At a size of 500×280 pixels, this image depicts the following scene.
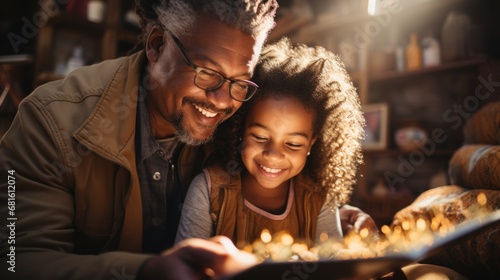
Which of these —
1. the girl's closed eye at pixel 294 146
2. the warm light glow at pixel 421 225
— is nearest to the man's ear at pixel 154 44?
the girl's closed eye at pixel 294 146

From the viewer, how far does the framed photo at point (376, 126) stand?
3613 millimetres

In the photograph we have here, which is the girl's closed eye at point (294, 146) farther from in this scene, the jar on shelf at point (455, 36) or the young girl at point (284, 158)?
the jar on shelf at point (455, 36)

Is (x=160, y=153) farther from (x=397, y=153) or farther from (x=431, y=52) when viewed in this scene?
(x=431, y=52)

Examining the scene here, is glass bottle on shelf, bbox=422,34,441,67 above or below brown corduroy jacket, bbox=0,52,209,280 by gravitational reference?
above

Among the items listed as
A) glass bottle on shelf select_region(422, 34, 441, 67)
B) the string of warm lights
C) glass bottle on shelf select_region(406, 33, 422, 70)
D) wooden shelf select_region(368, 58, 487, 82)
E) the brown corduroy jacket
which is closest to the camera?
the brown corduroy jacket

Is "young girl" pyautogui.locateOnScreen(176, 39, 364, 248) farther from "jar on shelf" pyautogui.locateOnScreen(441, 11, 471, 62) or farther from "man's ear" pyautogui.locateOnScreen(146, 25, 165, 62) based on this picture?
"jar on shelf" pyautogui.locateOnScreen(441, 11, 471, 62)

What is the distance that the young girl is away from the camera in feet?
5.24

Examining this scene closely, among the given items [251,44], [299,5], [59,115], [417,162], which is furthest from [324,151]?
[299,5]

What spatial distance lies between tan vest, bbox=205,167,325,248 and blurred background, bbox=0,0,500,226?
1819 millimetres

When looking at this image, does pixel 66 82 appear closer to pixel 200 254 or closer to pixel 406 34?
pixel 200 254

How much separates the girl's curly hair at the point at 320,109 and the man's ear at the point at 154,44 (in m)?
0.46

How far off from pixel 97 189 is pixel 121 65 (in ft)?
1.77

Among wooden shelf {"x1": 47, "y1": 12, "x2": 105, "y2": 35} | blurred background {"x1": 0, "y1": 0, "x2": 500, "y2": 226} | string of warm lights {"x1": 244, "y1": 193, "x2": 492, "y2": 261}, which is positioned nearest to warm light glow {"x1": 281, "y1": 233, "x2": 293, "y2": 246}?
string of warm lights {"x1": 244, "y1": 193, "x2": 492, "y2": 261}

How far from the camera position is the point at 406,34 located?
377 centimetres
